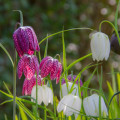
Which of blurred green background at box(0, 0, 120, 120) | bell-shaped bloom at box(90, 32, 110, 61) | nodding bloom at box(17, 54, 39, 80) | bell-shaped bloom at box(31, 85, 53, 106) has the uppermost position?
blurred green background at box(0, 0, 120, 120)

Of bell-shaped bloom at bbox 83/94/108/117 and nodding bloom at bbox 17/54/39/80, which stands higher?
nodding bloom at bbox 17/54/39/80

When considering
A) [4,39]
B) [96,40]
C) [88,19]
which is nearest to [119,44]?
[96,40]

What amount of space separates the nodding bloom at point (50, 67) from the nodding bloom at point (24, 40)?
0.08 metres

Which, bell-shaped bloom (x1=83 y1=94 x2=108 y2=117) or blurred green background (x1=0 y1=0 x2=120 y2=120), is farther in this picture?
blurred green background (x1=0 y1=0 x2=120 y2=120)

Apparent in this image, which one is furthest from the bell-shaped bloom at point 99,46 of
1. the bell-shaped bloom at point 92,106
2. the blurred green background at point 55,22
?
the blurred green background at point 55,22

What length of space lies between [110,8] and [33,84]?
2586mm

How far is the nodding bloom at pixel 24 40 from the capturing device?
35.2 inches

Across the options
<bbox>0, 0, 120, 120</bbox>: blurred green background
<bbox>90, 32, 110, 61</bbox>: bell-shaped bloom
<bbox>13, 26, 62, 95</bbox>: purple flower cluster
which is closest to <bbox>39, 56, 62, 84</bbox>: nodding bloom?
<bbox>13, 26, 62, 95</bbox>: purple flower cluster

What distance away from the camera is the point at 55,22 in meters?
3.07

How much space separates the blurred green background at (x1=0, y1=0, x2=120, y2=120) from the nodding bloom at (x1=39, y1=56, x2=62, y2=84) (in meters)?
1.62

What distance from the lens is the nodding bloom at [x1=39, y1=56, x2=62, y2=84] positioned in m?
0.98

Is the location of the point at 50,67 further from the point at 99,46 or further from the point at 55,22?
the point at 55,22

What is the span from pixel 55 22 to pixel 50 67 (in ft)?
6.94

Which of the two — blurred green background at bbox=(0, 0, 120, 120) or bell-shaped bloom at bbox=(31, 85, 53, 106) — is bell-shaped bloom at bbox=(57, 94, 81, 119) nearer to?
bell-shaped bloom at bbox=(31, 85, 53, 106)
